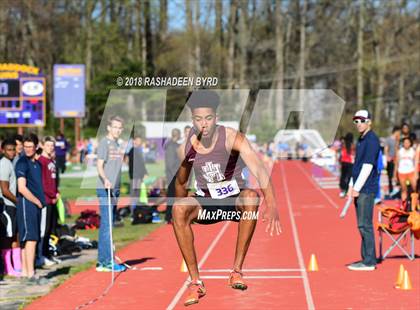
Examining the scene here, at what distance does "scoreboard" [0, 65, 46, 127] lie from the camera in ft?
83.3

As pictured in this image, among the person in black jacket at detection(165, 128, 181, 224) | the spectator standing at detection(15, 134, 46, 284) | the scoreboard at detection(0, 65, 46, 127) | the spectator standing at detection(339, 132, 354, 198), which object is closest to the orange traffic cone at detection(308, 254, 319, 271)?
the spectator standing at detection(15, 134, 46, 284)

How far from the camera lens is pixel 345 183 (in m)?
25.7

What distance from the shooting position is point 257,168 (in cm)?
693

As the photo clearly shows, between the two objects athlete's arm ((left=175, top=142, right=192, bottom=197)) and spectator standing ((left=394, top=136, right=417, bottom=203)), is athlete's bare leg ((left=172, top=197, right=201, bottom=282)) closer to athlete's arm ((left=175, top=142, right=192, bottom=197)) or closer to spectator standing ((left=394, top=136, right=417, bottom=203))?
athlete's arm ((left=175, top=142, right=192, bottom=197))

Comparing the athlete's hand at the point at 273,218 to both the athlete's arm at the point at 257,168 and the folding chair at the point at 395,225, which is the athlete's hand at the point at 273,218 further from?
the folding chair at the point at 395,225

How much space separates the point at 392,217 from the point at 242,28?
52556 millimetres

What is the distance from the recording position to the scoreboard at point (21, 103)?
83.3 feet

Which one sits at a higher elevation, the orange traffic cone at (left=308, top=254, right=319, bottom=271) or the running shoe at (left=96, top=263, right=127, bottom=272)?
the orange traffic cone at (left=308, top=254, right=319, bottom=271)

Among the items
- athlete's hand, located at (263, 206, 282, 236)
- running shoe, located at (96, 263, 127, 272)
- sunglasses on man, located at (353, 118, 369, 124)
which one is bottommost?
running shoe, located at (96, 263, 127, 272)

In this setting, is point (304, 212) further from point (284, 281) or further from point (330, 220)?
point (284, 281)

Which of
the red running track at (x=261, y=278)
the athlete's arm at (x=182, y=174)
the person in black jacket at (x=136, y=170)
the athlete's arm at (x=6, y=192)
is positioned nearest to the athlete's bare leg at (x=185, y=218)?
the athlete's arm at (x=182, y=174)

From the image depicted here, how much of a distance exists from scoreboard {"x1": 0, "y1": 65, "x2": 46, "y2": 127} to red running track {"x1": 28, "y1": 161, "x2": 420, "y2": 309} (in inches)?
372

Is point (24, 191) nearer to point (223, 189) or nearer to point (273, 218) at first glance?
point (223, 189)

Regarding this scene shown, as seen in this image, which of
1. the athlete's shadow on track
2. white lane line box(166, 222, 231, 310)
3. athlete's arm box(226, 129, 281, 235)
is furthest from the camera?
the athlete's shadow on track
